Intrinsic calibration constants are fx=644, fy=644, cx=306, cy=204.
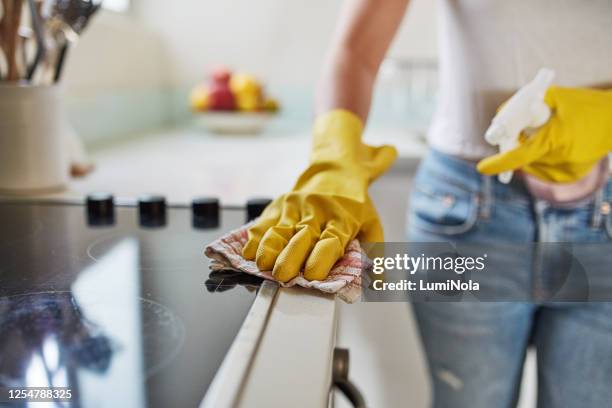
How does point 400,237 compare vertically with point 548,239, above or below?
below

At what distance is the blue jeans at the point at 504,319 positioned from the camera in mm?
776

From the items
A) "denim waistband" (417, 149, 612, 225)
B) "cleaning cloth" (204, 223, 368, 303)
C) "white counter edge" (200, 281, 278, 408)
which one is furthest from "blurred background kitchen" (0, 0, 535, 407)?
"white counter edge" (200, 281, 278, 408)

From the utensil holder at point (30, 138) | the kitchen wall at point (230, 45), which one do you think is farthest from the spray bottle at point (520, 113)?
the kitchen wall at point (230, 45)

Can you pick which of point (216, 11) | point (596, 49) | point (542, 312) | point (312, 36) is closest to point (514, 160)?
point (596, 49)

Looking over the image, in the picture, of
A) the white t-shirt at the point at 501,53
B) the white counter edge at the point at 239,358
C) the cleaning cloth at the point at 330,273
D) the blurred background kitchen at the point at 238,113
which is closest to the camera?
the white counter edge at the point at 239,358

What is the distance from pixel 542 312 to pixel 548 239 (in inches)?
4.1

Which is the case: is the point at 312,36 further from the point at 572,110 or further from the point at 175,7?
the point at 572,110

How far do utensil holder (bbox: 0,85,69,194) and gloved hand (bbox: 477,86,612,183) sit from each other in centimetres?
57

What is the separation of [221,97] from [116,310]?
4.39ft

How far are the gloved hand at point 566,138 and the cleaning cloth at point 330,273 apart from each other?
18 cm

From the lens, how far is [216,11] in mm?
1936

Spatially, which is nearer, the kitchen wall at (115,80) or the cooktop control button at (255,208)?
the cooktop control button at (255,208)

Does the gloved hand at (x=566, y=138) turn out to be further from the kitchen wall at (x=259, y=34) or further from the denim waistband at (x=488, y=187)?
the kitchen wall at (x=259, y=34)

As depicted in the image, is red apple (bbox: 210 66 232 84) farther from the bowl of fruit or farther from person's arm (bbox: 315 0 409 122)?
person's arm (bbox: 315 0 409 122)
